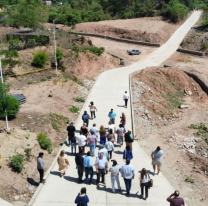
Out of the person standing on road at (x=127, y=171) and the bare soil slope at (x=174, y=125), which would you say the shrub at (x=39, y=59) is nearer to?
the bare soil slope at (x=174, y=125)

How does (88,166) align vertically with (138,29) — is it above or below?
below

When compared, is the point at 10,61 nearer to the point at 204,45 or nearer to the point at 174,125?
the point at 174,125

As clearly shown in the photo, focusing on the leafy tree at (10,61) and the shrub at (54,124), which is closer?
the shrub at (54,124)

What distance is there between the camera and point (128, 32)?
5362 cm

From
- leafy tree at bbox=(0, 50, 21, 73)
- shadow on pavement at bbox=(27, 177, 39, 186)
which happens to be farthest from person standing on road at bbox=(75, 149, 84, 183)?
leafy tree at bbox=(0, 50, 21, 73)

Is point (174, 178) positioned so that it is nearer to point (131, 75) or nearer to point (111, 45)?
point (131, 75)

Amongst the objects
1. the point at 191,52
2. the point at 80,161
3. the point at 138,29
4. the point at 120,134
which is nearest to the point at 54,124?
the point at 120,134

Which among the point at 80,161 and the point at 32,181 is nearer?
the point at 80,161

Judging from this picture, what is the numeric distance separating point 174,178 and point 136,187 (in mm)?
2712

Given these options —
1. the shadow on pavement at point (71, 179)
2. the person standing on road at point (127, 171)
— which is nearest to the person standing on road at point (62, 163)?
the shadow on pavement at point (71, 179)

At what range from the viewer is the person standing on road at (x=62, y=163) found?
12045 millimetres

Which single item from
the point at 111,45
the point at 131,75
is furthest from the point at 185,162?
the point at 111,45

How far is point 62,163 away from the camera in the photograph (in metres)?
12.2

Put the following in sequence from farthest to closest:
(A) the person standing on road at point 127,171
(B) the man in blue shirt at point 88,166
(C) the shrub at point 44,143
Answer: (C) the shrub at point 44,143, (B) the man in blue shirt at point 88,166, (A) the person standing on road at point 127,171
